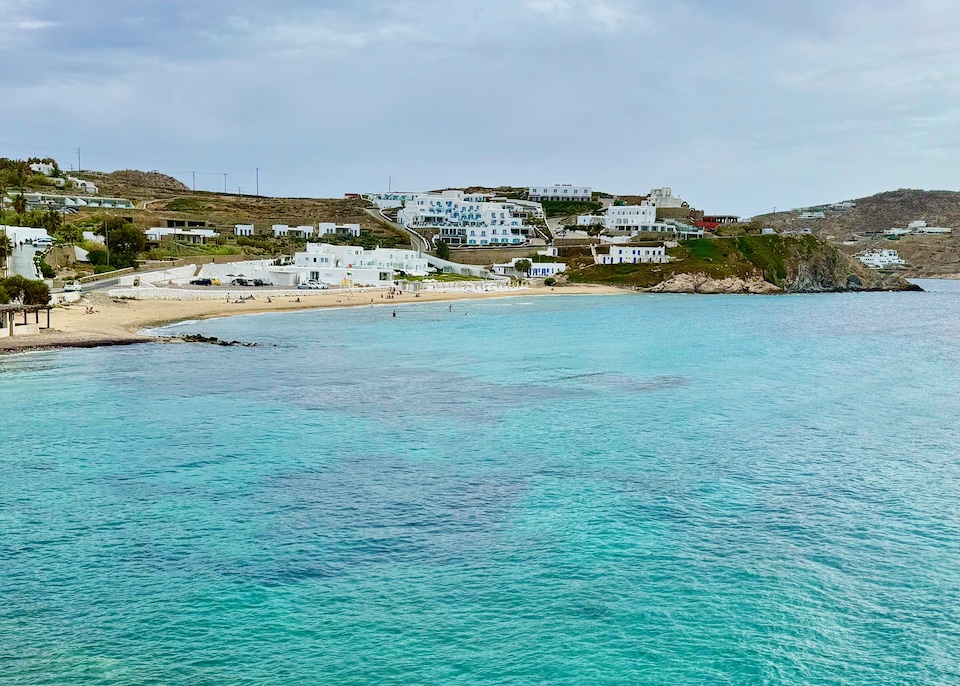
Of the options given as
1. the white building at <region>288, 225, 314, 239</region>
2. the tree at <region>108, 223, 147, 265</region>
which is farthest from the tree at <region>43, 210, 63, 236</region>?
the white building at <region>288, 225, 314, 239</region>

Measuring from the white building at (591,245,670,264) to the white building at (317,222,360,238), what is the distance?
139 ft

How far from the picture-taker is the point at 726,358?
51.5m

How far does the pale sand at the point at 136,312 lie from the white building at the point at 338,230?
4321 centimetres

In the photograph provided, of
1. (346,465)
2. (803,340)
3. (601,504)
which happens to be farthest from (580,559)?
(803,340)

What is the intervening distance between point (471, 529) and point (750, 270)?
408 feet

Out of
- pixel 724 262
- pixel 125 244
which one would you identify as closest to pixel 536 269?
pixel 724 262

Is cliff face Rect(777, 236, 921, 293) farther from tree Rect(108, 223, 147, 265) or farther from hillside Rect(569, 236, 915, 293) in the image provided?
tree Rect(108, 223, 147, 265)

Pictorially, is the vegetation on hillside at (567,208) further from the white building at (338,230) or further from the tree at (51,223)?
the tree at (51,223)

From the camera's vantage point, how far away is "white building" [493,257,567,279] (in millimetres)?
128500

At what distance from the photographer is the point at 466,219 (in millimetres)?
155375

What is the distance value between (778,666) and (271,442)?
18.5m

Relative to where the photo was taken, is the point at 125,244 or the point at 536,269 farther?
the point at 536,269

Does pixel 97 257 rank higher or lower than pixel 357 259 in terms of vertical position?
lower

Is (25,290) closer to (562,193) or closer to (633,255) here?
(633,255)
